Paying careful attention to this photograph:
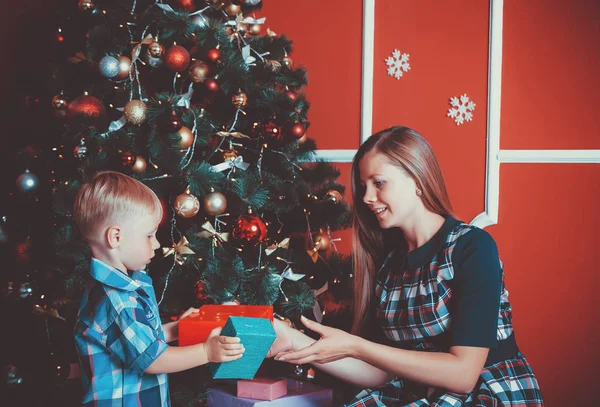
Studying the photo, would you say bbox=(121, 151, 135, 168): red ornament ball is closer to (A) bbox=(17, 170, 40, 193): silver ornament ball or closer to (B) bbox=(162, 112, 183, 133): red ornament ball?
(B) bbox=(162, 112, 183, 133): red ornament ball

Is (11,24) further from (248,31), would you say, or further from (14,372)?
(14,372)

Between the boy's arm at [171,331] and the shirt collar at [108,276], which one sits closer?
the shirt collar at [108,276]

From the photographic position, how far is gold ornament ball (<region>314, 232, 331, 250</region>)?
218cm

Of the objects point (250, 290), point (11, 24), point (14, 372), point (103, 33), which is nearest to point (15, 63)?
point (11, 24)

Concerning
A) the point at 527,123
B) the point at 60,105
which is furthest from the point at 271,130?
the point at 527,123

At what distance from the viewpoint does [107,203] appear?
1531 millimetres

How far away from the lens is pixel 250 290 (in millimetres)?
1943

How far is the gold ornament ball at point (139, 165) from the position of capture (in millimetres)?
1915

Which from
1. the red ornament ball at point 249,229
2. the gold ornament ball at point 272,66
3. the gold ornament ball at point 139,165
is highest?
the gold ornament ball at point 272,66

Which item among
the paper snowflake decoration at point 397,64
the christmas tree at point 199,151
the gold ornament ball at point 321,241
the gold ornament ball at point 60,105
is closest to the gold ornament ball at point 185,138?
the christmas tree at point 199,151

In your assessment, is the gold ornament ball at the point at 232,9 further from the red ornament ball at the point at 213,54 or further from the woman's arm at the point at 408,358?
the woman's arm at the point at 408,358

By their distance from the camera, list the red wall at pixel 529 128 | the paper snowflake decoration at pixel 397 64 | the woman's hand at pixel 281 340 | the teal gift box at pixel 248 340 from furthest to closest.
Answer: the paper snowflake decoration at pixel 397 64, the red wall at pixel 529 128, the woman's hand at pixel 281 340, the teal gift box at pixel 248 340

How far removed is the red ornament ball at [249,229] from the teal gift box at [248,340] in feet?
1.57

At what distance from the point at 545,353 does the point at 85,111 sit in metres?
2.46
